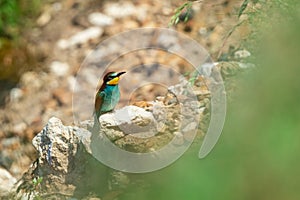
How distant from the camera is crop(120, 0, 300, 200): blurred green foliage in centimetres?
80

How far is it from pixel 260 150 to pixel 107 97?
5.87 feet

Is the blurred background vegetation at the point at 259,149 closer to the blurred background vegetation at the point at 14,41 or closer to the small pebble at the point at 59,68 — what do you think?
the small pebble at the point at 59,68

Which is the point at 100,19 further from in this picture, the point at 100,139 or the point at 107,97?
the point at 100,139

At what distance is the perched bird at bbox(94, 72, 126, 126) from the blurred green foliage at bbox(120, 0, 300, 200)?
63.7 inches

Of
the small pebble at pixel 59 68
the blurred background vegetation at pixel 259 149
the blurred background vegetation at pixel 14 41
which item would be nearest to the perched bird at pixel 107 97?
the blurred background vegetation at pixel 259 149

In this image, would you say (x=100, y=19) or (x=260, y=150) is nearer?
(x=260, y=150)

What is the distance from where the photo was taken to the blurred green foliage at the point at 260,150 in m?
0.80

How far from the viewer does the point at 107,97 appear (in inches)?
102

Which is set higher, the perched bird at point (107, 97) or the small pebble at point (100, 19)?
the small pebble at point (100, 19)

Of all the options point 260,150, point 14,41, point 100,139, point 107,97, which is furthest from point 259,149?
point 14,41

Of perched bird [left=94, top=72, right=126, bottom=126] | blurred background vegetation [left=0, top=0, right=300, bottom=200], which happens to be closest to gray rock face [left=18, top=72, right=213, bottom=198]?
perched bird [left=94, top=72, right=126, bottom=126]

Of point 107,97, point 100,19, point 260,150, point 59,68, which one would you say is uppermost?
point 100,19

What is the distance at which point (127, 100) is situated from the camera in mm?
3920

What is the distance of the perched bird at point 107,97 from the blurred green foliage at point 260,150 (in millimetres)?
1617
